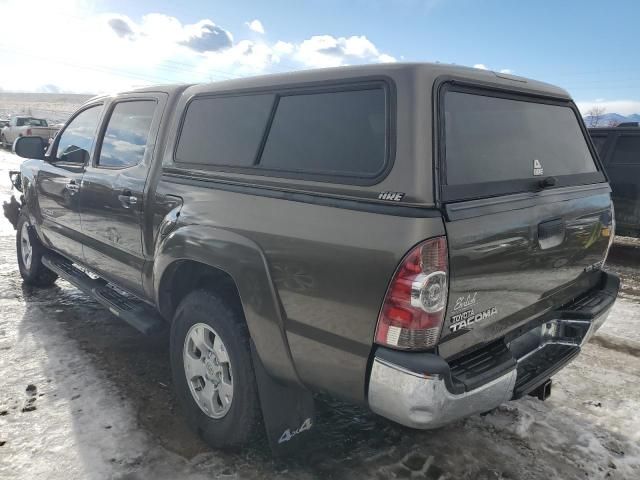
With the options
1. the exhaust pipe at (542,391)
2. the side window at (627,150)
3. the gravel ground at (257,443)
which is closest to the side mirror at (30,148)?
the gravel ground at (257,443)

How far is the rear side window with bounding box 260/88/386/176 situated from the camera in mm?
2041

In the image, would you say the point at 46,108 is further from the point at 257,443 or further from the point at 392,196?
the point at 392,196

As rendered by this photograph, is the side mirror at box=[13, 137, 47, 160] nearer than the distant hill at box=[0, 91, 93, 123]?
Yes

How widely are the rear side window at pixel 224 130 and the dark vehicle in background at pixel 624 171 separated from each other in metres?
7.15

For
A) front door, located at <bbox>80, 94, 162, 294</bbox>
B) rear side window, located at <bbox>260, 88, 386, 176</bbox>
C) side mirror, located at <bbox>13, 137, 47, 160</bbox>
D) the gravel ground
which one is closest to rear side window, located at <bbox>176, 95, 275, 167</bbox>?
rear side window, located at <bbox>260, 88, 386, 176</bbox>

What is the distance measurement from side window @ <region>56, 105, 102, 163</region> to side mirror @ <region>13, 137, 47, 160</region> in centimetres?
26

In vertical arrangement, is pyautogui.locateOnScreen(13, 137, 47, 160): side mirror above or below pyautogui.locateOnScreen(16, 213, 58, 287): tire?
above

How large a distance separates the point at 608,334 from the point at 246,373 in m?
3.70

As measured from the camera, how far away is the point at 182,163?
299 cm

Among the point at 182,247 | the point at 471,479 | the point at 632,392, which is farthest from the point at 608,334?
the point at 182,247

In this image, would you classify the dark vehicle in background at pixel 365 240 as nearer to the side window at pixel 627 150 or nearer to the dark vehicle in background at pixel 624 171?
the dark vehicle in background at pixel 624 171

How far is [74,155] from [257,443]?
2914 millimetres

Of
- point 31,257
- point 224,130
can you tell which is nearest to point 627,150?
point 224,130

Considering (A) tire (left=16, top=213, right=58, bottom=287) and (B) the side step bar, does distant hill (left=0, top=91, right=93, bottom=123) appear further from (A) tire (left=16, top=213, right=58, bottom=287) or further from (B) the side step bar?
(B) the side step bar
